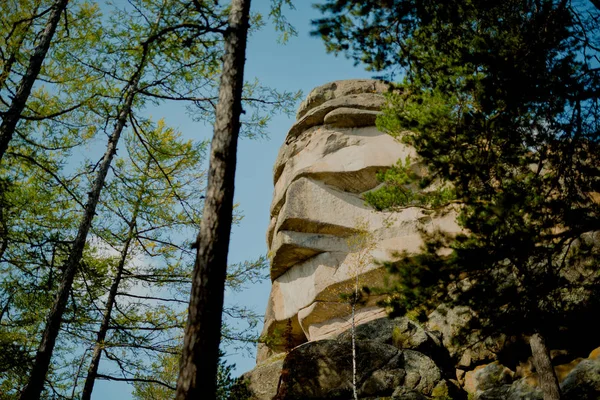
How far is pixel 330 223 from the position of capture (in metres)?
17.5

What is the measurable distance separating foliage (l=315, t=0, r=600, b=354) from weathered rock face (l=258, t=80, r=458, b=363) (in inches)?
370

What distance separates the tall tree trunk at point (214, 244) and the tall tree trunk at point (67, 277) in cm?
176

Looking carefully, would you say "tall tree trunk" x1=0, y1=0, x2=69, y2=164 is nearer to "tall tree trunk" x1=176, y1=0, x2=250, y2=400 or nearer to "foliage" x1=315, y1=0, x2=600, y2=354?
"tall tree trunk" x1=176, y1=0, x2=250, y2=400

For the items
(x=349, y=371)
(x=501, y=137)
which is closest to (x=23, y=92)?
(x=501, y=137)

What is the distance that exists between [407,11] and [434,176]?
245cm

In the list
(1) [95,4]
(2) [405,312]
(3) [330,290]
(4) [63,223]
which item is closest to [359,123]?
(3) [330,290]

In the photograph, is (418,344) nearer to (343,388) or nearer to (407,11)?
(343,388)

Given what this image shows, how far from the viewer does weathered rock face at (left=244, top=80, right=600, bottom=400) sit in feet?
35.8

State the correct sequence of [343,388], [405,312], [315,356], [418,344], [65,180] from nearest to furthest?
1. [405,312]
2. [65,180]
3. [343,388]
4. [315,356]
5. [418,344]

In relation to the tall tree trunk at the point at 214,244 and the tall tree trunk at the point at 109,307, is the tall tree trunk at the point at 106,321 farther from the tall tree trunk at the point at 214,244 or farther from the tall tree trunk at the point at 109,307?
the tall tree trunk at the point at 214,244

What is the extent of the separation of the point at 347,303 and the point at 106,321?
8675 millimetres

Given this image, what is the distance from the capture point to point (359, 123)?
20.1 meters

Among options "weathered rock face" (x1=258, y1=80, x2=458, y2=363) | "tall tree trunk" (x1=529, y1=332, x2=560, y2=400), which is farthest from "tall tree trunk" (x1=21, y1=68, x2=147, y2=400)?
"tall tree trunk" (x1=529, y1=332, x2=560, y2=400)

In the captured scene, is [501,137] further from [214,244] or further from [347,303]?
[347,303]
